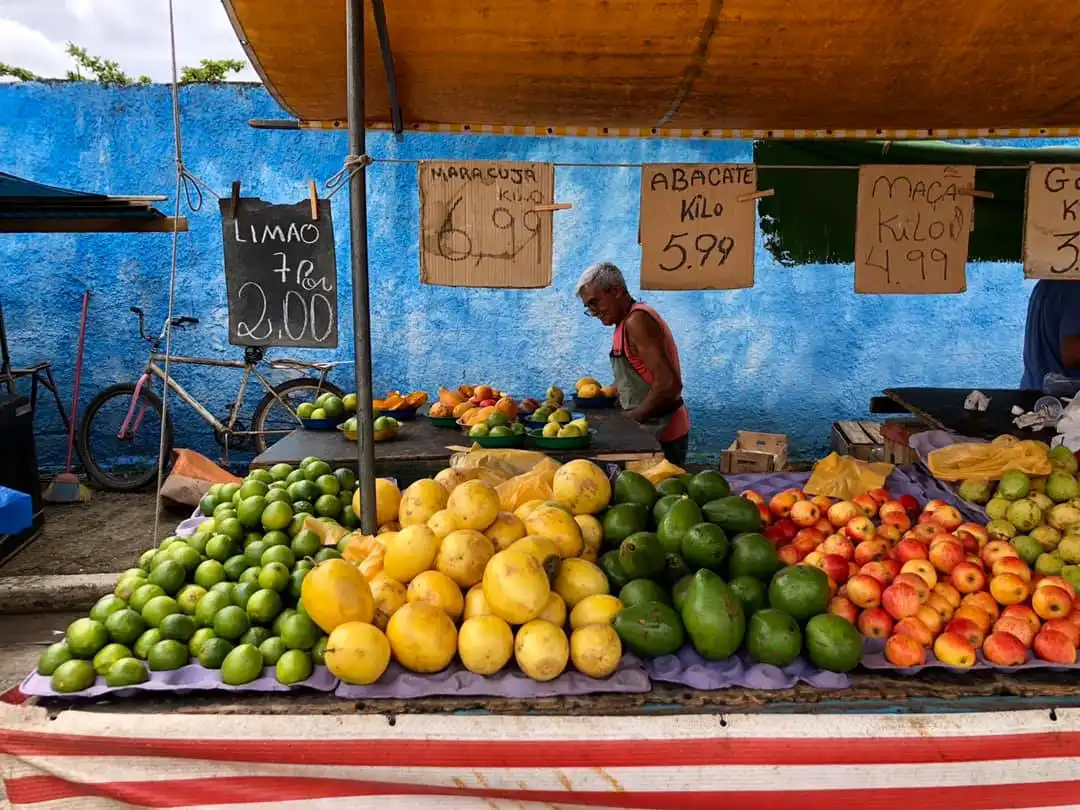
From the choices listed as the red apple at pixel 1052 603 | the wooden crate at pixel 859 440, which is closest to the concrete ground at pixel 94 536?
the red apple at pixel 1052 603

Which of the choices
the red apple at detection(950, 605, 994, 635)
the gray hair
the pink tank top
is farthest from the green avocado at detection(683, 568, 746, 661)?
the gray hair

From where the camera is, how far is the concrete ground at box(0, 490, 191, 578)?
5258 millimetres

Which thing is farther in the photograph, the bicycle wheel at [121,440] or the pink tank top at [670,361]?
the bicycle wheel at [121,440]

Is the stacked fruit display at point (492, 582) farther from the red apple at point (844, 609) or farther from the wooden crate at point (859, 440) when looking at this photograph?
the wooden crate at point (859, 440)

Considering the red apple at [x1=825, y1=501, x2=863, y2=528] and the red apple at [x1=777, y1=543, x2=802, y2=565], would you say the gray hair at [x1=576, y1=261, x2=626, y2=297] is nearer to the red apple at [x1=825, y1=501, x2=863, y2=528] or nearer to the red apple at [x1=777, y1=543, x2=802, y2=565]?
the red apple at [x1=825, y1=501, x2=863, y2=528]

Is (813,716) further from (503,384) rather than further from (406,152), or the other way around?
(406,152)

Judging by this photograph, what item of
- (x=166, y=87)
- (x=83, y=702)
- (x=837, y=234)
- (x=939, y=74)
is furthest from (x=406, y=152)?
(x=83, y=702)

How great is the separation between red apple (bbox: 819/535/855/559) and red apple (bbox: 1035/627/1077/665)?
551mm

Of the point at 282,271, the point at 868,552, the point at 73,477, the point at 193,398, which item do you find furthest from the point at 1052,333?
the point at 73,477

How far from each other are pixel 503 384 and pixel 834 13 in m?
4.68

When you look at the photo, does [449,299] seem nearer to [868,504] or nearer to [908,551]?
[868,504]

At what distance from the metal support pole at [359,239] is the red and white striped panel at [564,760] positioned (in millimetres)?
785

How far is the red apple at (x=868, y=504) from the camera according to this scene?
2.86m

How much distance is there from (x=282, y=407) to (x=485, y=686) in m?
5.57
